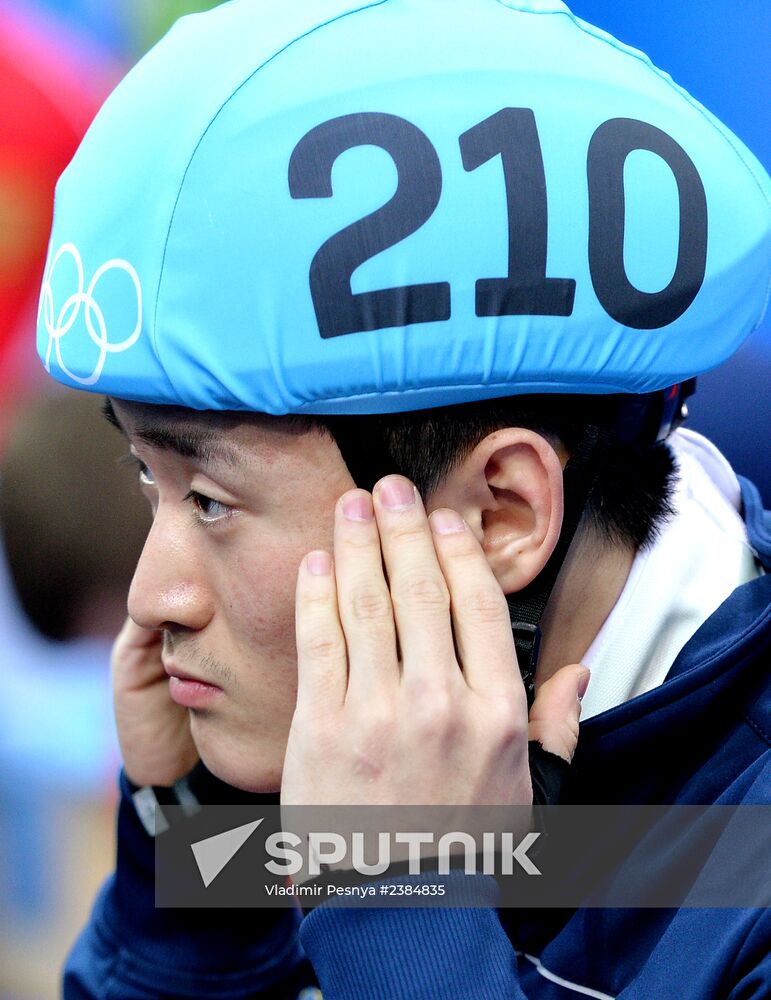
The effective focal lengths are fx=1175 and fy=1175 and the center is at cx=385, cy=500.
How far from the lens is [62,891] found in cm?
334

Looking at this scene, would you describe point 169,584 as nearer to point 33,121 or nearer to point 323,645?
point 323,645

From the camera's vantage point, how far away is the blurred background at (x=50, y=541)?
325cm

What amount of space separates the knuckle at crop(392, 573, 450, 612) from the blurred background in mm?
1920

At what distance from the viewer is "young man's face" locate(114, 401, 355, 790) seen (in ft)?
4.75

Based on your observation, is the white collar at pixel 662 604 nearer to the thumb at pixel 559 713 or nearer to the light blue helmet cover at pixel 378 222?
the thumb at pixel 559 713

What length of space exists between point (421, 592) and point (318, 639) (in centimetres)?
14

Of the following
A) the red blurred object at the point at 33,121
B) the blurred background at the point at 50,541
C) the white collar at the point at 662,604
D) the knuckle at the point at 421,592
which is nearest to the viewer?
the knuckle at the point at 421,592

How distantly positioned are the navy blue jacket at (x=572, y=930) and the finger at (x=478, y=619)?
232mm

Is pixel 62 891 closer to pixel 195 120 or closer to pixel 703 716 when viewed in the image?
pixel 703 716

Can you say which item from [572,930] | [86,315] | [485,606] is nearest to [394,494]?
[485,606]

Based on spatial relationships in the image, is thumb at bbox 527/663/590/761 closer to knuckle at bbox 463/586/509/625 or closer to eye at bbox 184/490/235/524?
knuckle at bbox 463/586/509/625

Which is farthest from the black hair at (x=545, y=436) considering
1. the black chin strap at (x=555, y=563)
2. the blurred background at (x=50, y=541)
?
the blurred background at (x=50, y=541)

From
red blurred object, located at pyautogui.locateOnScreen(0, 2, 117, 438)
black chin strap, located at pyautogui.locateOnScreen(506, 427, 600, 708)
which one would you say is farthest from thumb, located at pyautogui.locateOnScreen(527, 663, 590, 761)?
red blurred object, located at pyautogui.locateOnScreen(0, 2, 117, 438)

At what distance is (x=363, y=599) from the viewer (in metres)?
1.42
